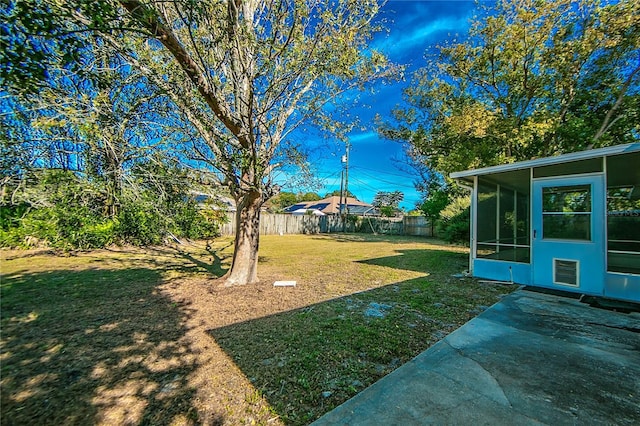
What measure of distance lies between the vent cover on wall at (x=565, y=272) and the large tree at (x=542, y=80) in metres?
4.76

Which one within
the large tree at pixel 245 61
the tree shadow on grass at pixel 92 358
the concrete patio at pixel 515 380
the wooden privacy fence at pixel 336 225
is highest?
the large tree at pixel 245 61

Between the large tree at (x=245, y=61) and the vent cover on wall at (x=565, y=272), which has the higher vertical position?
the large tree at (x=245, y=61)

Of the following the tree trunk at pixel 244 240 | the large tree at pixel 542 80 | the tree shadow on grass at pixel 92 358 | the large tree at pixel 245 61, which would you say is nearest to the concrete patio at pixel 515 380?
the tree shadow on grass at pixel 92 358

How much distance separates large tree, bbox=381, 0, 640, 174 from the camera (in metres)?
7.77

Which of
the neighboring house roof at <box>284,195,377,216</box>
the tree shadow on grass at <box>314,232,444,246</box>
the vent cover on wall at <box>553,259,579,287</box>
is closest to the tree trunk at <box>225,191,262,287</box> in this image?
the vent cover on wall at <box>553,259,579,287</box>

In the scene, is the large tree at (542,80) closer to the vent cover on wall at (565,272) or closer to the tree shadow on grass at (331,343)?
the vent cover on wall at (565,272)

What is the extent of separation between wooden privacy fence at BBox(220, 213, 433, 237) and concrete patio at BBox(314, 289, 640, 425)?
1576 centimetres

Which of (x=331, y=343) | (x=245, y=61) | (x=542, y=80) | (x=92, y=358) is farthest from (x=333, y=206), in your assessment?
(x=92, y=358)

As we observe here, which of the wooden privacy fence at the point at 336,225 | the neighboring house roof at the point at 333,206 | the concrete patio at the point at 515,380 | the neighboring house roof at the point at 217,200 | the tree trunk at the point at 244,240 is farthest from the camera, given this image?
the neighboring house roof at the point at 333,206

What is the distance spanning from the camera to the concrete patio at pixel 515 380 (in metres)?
1.69

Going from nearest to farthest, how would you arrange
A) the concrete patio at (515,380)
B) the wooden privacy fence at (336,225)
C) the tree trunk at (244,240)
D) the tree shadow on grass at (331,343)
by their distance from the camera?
the concrete patio at (515,380) < the tree shadow on grass at (331,343) < the tree trunk at (244,240) < the wooden privacy fence at (336,225)

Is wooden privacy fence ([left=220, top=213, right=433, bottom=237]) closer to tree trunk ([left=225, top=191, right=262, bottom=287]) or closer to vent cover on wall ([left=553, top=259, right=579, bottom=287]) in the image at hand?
tree trunk ([left=225, top=191, right=262, bottom=287])

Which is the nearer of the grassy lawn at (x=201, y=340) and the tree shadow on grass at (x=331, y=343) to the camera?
the grassy lawn at (x=201, y=340)

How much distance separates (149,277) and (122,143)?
3.35 metres
